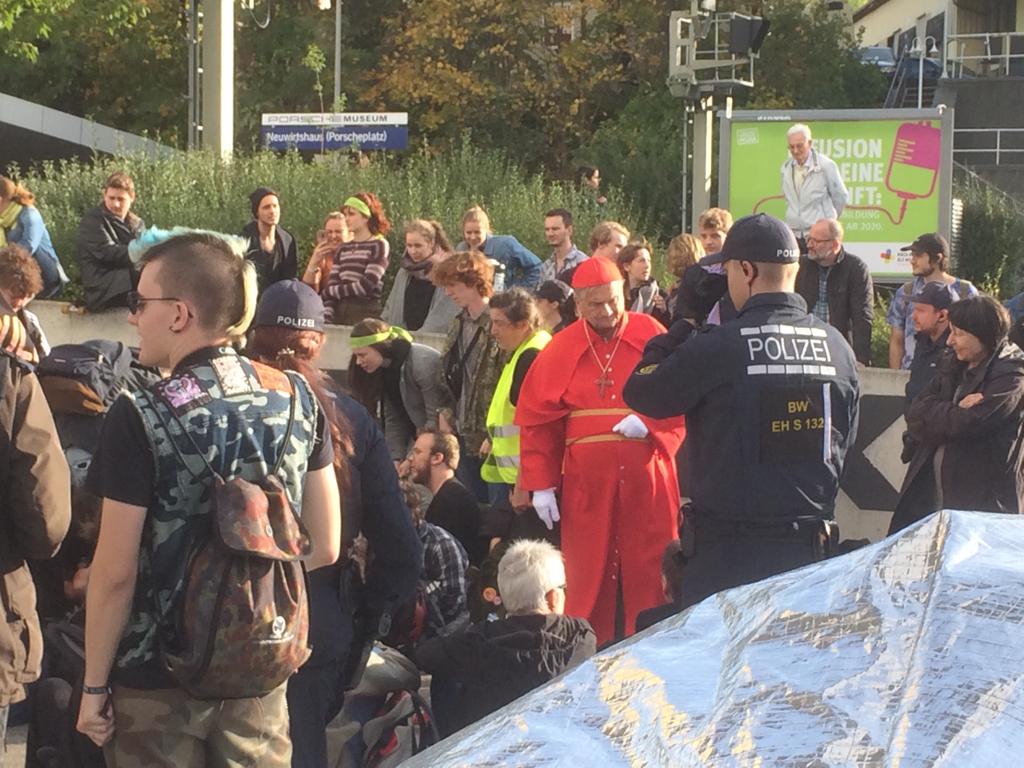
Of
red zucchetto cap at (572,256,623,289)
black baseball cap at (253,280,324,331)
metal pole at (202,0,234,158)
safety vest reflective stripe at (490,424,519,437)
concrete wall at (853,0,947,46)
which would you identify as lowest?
safety vest reflective stripe at (490,424,519,437)

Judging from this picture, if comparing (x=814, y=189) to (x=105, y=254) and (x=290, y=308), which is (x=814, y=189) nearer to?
(x=105, y=254)

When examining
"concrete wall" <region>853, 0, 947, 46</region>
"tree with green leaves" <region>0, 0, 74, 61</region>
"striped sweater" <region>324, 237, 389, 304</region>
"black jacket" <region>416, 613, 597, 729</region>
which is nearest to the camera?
"black jacket" <region>416, 613, 597, 729</region>

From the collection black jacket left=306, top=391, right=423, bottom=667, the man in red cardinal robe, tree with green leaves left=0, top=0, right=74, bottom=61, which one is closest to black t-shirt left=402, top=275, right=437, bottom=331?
the man in red cardinal robe

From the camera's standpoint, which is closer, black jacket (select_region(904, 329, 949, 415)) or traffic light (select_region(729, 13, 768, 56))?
black jacket (select_region(904, 329, 949, 415))

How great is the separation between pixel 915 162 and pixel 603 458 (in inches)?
561

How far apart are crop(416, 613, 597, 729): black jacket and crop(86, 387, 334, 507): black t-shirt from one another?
2.02 metres

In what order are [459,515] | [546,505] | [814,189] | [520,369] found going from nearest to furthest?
[546,505] < [459,515] < [520,369] < [814,189]

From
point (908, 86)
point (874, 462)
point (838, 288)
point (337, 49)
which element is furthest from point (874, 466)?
point (908, 86)

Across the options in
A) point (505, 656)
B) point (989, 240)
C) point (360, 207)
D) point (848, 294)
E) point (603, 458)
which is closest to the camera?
point (505, 656)

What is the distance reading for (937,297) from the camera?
9398 mm

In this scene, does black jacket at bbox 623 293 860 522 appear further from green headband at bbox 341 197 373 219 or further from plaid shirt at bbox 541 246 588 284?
green headband at bbox 341 197 373 219

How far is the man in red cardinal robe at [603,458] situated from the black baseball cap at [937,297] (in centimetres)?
242

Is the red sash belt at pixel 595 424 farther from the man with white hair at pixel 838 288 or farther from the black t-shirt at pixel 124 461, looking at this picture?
the man with white hair at pixel 838 288

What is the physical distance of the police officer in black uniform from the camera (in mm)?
5695
